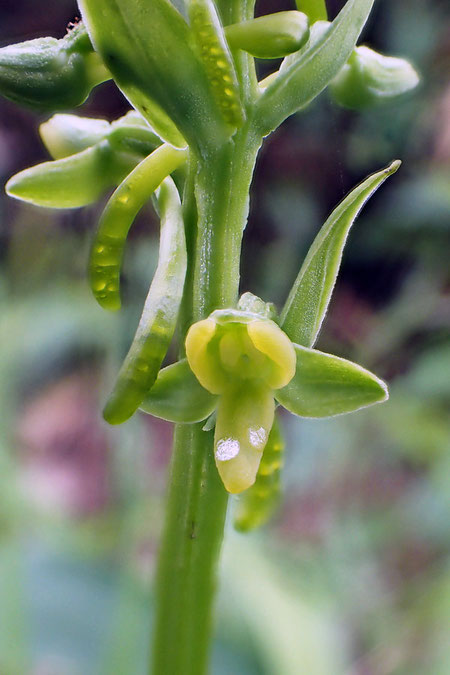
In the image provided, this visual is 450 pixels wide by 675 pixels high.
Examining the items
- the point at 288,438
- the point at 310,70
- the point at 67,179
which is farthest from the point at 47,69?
the point at 288,438

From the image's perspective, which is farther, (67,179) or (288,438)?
(288,438)

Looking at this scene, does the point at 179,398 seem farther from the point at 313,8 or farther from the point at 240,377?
the point at 313,8

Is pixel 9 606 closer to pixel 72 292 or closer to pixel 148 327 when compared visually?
pixel 148 327

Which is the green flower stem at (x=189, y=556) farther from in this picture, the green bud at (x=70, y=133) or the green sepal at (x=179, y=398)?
the green bud at (x=70, y=133)

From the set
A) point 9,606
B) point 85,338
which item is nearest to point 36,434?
point 85,338

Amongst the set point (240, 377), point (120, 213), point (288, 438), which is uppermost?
point (288, 438)

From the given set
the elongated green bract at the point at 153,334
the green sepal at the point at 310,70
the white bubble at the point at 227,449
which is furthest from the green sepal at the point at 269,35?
the white bubble at the point at 227,449

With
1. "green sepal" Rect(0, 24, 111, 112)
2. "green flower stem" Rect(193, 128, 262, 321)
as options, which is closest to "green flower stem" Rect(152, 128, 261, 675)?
"green flower stem" Rect(193, 128, 262, 321)
